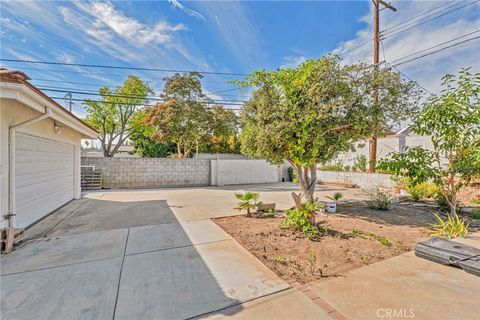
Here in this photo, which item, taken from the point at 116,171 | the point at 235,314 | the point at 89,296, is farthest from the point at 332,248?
the point at 116,171

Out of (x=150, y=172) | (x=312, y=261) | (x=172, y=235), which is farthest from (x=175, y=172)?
(x=312, y=261)

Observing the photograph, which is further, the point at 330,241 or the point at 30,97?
the point at 330,241

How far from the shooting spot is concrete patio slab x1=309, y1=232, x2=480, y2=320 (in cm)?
202

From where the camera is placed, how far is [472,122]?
4.10 m

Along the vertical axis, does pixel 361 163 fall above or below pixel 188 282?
above

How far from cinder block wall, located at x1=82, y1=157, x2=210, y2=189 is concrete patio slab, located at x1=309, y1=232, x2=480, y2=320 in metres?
10.5

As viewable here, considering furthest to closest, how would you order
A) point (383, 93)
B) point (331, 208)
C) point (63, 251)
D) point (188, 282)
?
1. point (331, 208)
2. point (383, 93)
3. point (63, 251)
4. point (188, 282)

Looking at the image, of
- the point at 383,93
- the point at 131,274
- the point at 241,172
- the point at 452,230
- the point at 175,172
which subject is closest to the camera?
the point at 131,274

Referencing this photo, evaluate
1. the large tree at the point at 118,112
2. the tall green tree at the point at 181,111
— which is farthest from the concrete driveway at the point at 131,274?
the large tree at the point at 118,112

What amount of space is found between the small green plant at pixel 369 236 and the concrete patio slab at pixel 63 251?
433 cm

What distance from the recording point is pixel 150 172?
11.6 m

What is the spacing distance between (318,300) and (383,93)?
15.5 feet

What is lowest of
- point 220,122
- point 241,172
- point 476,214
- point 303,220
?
point 476,214

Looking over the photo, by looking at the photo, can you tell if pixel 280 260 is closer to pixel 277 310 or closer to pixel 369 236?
pixel 277 310
